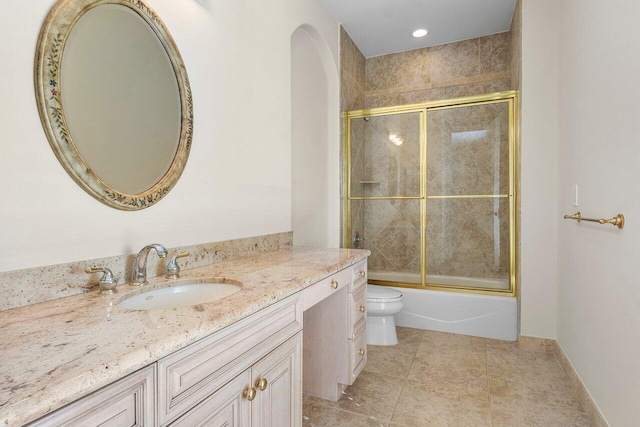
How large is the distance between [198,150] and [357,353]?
1361 millimetres

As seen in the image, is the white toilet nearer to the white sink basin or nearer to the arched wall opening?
the arched wall opening

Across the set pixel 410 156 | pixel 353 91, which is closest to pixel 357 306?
pixel 410 156

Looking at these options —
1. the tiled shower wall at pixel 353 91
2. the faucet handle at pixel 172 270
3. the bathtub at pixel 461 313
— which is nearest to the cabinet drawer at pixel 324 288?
the faucet handle at pixel 172 270

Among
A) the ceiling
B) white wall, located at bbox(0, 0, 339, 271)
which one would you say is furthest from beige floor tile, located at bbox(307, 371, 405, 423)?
the ceiling

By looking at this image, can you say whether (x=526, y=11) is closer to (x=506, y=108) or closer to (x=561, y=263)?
(x=506, y=108)

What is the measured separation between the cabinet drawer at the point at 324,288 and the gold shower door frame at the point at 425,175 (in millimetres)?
1496

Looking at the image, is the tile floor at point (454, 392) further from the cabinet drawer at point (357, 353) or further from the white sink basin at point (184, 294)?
the white sink basin at point (184, 294)

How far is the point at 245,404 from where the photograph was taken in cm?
97

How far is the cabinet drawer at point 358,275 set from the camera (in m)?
1.87

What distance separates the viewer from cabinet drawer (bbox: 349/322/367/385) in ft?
6.04

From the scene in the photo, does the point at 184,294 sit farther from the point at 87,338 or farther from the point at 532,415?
the point at 532,415

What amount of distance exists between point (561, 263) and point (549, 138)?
883mm

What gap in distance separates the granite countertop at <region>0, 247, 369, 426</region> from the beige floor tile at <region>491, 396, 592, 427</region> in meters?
1.32

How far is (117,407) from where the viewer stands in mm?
613
